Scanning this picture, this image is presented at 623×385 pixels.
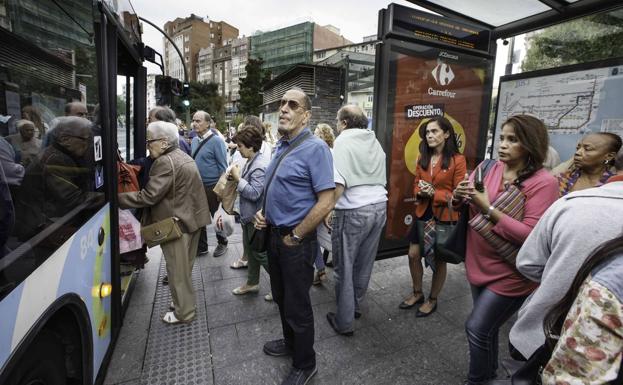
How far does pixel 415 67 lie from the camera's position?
3.75 meters

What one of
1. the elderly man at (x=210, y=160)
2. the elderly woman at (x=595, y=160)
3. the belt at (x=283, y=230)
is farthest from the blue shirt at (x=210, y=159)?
the elderly woman at (x=595, y=160)

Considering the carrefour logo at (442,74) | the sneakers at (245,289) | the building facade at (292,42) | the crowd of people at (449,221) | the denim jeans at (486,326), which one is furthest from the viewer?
the building facade at (292,42)

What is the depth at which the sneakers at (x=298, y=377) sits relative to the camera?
234 centimetres

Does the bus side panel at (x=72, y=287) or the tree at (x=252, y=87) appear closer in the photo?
the bus side panel at (x=72, y=287)

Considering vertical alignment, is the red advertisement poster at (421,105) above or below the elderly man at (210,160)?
above

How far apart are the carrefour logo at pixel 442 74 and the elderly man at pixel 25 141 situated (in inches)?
151

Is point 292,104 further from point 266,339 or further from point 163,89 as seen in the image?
point 163,89

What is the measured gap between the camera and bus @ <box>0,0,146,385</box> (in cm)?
119

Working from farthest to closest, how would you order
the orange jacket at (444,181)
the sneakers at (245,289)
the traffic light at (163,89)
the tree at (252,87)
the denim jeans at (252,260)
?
the tree at (252,87)
the traffic light at (163,89)
the sneakers at (245,289)
the denim jeans at (252,260)
the orange jacket at (444,181)

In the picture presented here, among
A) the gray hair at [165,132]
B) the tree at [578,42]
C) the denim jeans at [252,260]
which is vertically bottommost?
the denim jeans at [252,260]

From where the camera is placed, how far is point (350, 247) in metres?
2.91

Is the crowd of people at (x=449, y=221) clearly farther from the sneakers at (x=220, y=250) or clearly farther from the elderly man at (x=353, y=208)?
the sneakers at (x=220, y=250)

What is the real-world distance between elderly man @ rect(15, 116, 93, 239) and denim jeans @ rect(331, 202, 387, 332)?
193cm

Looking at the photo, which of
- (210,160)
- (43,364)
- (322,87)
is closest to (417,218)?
(210,160)
